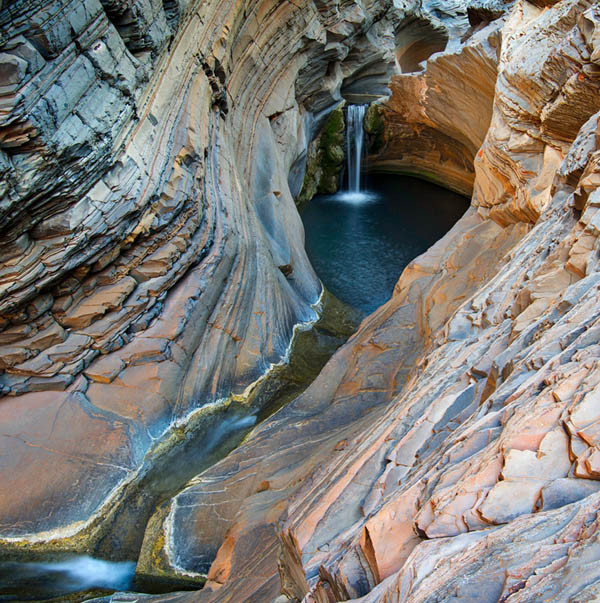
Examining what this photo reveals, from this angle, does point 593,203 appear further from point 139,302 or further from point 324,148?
point 324,148

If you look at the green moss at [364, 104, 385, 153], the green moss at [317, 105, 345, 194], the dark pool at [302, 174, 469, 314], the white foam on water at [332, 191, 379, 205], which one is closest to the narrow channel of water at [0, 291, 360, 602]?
the dark pool at [302, 174, 469, 314]

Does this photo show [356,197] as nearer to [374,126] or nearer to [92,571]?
[374,126]

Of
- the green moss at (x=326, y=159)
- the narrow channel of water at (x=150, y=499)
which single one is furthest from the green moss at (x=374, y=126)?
the narrow channel of water at (x=150, y=499)

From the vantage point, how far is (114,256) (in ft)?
24.1

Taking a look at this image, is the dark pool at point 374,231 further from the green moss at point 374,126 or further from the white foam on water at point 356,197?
the green moss at point 374,126

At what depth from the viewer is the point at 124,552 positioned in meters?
6.05

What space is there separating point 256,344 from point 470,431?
6113 millimetres

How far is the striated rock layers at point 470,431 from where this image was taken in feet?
6.86

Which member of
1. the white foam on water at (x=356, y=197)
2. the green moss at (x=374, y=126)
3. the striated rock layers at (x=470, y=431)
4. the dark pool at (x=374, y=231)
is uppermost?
the green moss at (x=374, y=126)

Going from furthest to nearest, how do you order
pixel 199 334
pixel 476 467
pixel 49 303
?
pixel 199 334, pixel 49 303, pixel 476 467

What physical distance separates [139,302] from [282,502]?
375 cm

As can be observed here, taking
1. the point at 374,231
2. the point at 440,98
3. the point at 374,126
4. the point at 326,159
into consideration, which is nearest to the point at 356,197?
the point at 326,159

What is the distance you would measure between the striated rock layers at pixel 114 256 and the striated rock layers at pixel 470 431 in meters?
1.25

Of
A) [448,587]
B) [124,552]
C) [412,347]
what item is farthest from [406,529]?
[412,347]
